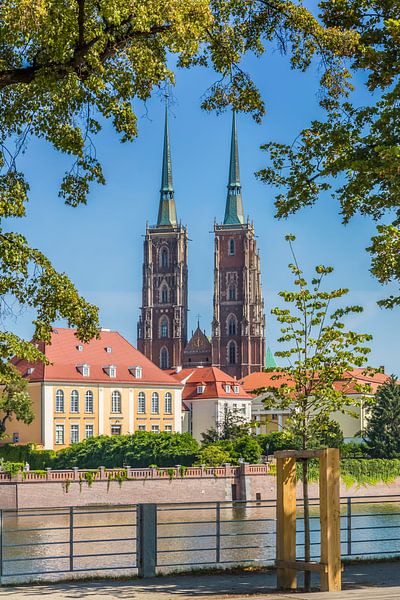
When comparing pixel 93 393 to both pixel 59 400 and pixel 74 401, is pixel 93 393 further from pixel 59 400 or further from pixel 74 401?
pixel 59 400

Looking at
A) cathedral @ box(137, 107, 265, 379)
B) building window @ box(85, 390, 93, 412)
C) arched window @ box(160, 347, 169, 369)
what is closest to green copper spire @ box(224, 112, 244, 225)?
cathedral @ box(137, 107, 265, 379)

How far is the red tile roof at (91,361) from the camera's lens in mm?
79000

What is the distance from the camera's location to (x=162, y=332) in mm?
137250

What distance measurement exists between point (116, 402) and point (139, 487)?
22.3 metres

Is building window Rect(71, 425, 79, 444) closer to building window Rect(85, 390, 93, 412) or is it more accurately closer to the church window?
building window Rect(85, 390, 93, 412)

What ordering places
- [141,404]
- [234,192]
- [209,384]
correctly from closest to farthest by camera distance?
[141,404]
[209,384]
[234,192]

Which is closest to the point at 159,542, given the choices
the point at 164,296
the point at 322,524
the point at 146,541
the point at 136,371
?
the point at 146,541

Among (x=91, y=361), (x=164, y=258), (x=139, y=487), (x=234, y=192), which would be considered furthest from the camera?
(x=234, y=192)

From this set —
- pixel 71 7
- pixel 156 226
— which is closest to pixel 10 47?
pixel 71 7

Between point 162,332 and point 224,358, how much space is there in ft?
30.7

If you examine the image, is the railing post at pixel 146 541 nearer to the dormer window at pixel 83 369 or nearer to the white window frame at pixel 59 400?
the white window frame at pixel 59 400

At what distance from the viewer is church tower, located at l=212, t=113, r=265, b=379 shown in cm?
13250

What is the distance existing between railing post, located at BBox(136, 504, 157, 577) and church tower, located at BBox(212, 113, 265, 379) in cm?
11818

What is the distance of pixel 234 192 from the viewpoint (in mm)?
144125
